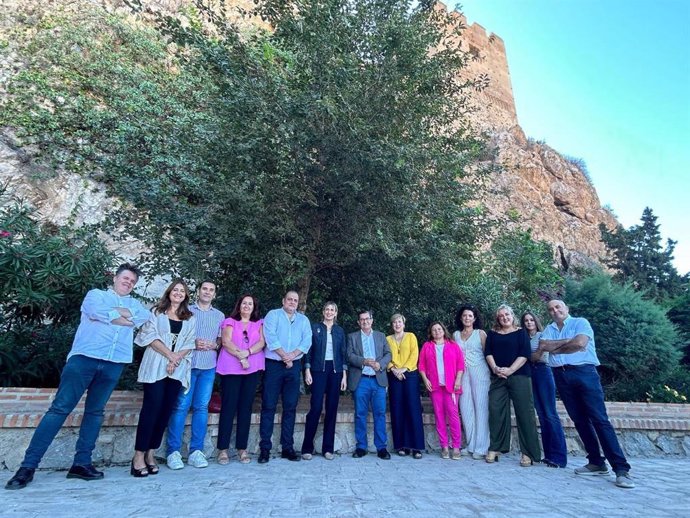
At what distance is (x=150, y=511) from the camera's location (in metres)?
2.59

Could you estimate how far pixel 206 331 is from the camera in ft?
14.5

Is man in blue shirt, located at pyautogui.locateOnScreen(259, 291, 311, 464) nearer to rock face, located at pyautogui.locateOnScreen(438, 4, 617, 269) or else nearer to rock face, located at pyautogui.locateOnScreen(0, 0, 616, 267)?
rock face, located at pyautogui.locateOnScreen(0, 0, 616, 267)

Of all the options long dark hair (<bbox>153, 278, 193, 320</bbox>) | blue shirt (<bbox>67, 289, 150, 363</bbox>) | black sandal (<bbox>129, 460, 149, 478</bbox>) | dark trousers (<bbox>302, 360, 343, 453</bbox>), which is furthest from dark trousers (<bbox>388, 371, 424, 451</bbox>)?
blue shirt (<bbox>67, 289, 150, 363</bbox>)

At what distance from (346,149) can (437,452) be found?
4.00 metres

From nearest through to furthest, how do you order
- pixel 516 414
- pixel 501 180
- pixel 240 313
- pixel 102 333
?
pixel 102 333
pixel 240 313
pixel 516 414
pixel 501 180

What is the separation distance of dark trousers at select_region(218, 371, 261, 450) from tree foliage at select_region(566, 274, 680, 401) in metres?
9.09

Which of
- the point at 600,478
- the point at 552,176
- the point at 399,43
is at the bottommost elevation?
the point at 600,478

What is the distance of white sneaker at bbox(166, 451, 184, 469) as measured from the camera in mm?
3939

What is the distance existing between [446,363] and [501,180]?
21.6m

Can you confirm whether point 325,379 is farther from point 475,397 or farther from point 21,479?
point 21,479

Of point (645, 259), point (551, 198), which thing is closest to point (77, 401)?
point (645, 259)

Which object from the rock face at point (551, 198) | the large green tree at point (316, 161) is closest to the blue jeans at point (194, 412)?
the large green tree at point (316, 161)

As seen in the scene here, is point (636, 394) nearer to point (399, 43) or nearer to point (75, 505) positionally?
point (399, 43)

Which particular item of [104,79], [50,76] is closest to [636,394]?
[104,79]
